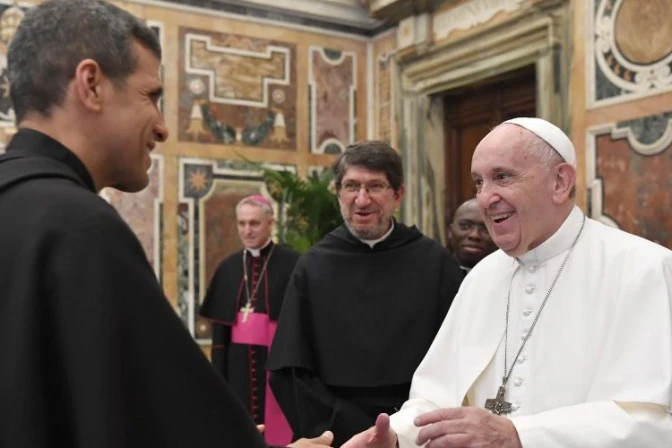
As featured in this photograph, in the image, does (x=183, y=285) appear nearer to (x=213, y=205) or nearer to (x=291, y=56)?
(x=213, y=205)

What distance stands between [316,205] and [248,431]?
507 cm

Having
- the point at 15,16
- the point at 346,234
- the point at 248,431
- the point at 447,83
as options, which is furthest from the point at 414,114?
the point at 248,431

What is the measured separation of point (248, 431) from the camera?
1.45m

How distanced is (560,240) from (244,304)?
3.57m

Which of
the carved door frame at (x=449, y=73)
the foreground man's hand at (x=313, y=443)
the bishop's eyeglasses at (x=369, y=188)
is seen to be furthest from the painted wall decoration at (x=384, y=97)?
the foreground man's hand at (x=313, y=443)

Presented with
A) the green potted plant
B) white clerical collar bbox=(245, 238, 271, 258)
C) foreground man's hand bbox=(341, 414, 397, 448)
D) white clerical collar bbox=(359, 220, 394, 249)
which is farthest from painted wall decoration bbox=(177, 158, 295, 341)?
foreground man's hand bbox=(341, 414, 397, 448)

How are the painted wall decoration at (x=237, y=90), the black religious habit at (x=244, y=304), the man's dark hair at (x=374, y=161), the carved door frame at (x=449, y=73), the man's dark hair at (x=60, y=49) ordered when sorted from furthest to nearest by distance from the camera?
the painted wall decoration at (x=237, y=90) < the carved door frame at (x=449, y=73) < the black religious habit at (x=244, y=304) < the man's dark hair at (x=374, y=161) < the man's dark hair at (x=60, y=49)

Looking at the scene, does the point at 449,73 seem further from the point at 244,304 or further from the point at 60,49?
the point at 60,49

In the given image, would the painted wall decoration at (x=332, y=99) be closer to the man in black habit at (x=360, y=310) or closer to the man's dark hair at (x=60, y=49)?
the man in black habit at (x=360, y=310)

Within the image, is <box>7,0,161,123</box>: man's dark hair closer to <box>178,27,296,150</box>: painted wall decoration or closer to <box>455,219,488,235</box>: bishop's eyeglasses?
<box>455,219,488,235</box>: bishop's eyeglasses

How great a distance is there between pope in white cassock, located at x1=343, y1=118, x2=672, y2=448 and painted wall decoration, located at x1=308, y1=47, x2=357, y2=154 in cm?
567

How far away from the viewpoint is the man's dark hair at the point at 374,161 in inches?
132

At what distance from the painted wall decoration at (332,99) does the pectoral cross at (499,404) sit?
19.7ft

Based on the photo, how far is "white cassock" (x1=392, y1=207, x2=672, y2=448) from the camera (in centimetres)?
210
